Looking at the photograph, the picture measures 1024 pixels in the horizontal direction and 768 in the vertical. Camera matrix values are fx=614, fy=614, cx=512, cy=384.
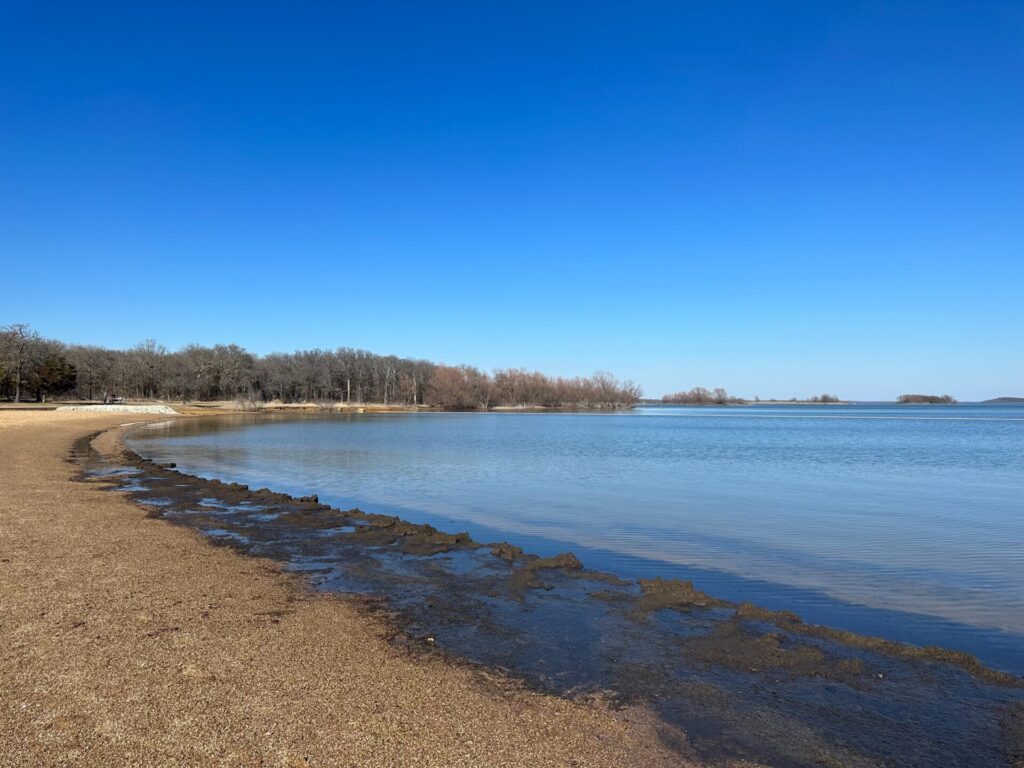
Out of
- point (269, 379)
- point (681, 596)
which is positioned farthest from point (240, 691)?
point (269, 379)

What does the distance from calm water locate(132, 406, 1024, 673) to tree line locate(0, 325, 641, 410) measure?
60.5 m

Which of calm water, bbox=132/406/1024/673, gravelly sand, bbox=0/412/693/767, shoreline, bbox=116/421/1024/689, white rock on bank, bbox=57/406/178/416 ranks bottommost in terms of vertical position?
calm water, bbox=132/406/1024/673

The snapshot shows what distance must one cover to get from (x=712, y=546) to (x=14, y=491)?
1476 centimetres

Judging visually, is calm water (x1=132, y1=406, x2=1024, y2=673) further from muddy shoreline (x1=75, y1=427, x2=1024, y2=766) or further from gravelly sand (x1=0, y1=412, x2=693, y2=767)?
gravelly sand (x1=0, y1=412, x2=693, y2=767)

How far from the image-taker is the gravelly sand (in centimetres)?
380

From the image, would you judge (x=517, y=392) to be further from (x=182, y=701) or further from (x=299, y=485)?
(x=182, y=701)

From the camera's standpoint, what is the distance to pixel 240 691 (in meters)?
4.54

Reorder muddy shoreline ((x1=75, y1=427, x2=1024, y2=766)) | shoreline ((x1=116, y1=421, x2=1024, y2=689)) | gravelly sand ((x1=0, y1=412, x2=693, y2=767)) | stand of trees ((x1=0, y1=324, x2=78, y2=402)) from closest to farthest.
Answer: gravelly sand ((x1=0, y1=412, x2=693, y2=767)) → muddy shoreline ((x1=75, y1=427, x2=1024, y2=766)) → shoreline ((x1=116, y1=421, x2=1024, y2=689)) → stand of trees ((x1=0, y1=324, x2=78, y2=402))

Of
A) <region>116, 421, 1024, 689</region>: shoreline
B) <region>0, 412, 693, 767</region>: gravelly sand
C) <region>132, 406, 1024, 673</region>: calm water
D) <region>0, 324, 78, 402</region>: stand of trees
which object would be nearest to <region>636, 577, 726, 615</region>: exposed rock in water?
<region>116, 421, 1024, 689</region>: shoreline

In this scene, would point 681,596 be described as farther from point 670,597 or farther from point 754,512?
point 754,512

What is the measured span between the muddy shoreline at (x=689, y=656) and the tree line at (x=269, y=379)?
3139 inches

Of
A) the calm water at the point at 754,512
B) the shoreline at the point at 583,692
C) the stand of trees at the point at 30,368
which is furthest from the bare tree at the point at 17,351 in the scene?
the shoreline at the point at 583,692

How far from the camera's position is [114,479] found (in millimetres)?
17266

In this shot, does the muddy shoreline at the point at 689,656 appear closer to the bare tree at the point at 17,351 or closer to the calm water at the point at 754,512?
the calm water at the point at 754,512
